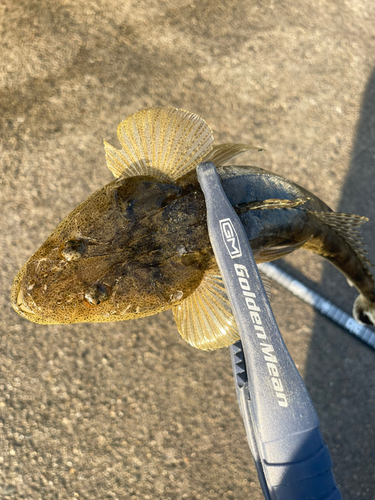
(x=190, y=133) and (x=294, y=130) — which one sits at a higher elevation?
(x=190, y=133)

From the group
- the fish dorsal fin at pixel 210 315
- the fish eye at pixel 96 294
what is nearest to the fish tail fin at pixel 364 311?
the fish dorsal fin at pixel 210 315

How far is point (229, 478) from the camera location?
318cm

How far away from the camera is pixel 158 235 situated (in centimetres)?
204

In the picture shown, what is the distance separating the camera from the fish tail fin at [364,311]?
304cm

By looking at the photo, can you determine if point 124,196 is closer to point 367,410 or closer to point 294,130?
point 294,130

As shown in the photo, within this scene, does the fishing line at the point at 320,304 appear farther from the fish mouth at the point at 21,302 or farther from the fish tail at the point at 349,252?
the fish mouth at the point at 21,302

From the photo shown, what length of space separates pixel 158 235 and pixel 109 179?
1.64m

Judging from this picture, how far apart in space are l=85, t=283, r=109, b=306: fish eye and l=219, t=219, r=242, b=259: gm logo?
2.37 feet

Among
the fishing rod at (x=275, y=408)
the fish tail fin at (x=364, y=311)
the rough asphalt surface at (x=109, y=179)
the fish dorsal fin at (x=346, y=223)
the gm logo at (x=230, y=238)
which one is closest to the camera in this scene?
the fishing rod at (x=275, y=408)

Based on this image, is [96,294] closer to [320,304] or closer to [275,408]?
[275,408]

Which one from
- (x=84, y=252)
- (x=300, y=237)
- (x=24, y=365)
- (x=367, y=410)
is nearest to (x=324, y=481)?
(x=300, y=237)

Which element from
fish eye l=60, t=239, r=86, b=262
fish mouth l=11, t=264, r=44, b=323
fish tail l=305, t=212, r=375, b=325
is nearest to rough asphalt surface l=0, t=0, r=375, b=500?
fish tail l=305, t=212, r=375, b=325

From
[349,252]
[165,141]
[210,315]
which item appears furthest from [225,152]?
[349,252]

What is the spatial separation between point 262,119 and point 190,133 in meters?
1.66
